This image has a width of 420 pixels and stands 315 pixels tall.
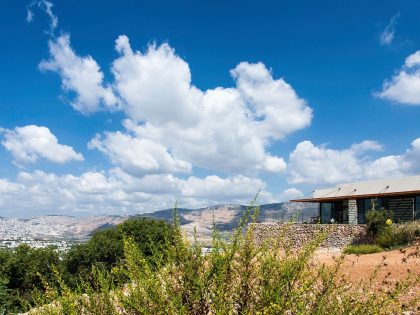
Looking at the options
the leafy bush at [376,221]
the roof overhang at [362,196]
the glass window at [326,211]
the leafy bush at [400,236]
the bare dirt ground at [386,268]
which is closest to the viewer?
the bare dirt ground at [386,268]

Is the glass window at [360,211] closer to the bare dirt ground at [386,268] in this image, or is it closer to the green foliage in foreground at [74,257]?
the bare dirt ground at [386,268]

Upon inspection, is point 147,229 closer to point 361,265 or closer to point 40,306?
point 361,265

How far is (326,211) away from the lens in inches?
1471

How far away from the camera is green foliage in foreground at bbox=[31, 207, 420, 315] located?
506 cm

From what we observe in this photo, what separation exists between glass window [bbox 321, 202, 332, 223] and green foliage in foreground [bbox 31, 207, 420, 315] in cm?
3232

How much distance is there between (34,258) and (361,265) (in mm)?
15398

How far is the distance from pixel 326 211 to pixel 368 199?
5247 millimetres

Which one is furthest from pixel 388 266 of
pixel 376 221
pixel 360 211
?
pixel 360 211

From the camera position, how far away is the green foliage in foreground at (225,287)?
5.06 metres

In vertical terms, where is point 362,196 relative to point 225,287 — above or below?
above

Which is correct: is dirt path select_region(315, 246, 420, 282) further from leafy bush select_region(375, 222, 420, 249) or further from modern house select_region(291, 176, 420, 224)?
modern house select_region(291, 176, 420, 224)

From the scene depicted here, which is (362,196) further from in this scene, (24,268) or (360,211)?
(24,268)

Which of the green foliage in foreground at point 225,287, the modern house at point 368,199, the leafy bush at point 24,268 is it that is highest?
the modern house at point 368,199

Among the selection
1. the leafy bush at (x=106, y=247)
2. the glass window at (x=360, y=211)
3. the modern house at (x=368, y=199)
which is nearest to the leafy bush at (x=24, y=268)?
the leafy bush at (x=106, y=247)
